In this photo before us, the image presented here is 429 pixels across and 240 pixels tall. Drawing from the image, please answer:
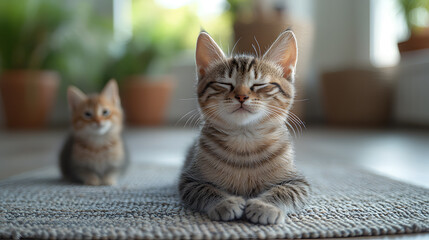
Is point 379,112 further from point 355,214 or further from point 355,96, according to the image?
point 355,214

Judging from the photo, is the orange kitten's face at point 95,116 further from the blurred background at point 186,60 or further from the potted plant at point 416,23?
the potted plant at point 416,23

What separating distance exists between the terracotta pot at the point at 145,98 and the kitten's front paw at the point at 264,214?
4.29 m

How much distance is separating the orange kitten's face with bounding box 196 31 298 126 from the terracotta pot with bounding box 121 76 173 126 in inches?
154

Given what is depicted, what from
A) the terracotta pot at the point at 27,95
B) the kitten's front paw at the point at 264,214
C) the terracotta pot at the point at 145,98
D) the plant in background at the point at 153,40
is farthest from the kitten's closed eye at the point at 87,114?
the plant in background at the point at 153,40

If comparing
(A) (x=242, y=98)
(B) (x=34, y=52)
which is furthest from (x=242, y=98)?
(B) (x=34, y=52)

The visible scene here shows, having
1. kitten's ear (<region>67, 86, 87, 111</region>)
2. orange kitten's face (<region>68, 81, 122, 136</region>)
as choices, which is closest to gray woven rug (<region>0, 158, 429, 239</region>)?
orange kitten's face (<region>68, 81, 122, 136</region>)

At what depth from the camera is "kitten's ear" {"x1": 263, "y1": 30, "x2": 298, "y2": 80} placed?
4.29 feet

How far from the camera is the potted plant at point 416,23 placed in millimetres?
4371

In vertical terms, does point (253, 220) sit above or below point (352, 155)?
above

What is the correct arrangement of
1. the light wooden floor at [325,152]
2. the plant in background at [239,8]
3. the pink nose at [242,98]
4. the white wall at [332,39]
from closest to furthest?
the pink nose at [242,98], the light wooden floor at [325,152], the plant in background at [239,8], the white wall at [332,39]

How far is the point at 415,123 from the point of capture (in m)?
4.36

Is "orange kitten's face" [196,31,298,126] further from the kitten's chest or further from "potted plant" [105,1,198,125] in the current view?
"potted plant" [105,1,198,125]

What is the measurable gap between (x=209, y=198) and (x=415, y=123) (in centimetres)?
396

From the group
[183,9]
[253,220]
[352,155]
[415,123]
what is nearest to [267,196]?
[253,220]
